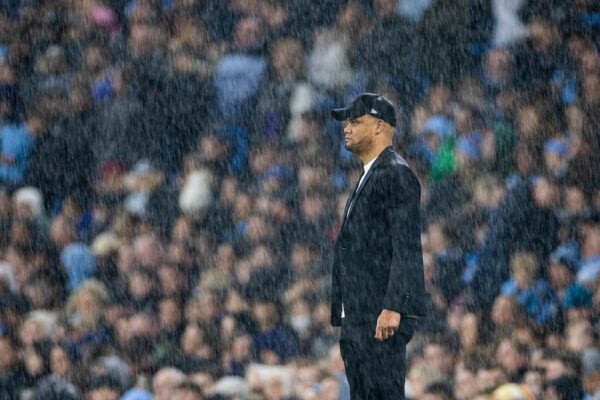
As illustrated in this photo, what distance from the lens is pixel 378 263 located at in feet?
15.5

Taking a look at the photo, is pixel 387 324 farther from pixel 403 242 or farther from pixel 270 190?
pixel 270 190

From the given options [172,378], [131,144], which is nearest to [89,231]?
[131,144]

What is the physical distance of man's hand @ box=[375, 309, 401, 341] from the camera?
4.59 m

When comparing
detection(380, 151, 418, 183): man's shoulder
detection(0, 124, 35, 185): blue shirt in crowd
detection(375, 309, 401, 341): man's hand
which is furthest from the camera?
detection(0, 124, 35, 185): blue shirt in crowd

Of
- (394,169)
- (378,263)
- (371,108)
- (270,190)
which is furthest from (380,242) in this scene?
(270,190)

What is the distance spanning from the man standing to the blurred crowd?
2127 mm

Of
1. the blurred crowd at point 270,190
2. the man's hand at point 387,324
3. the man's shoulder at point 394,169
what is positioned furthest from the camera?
the blurred crowd at point 270,190

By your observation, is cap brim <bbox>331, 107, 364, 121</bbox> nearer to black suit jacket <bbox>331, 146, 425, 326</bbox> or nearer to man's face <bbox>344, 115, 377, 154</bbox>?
man's face <bbox>344, 115, 377, 154</bbox>

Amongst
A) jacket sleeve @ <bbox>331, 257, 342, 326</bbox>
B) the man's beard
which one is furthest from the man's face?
jacket sleeve @ <bbox>331, 257, 342, 326</bbox>

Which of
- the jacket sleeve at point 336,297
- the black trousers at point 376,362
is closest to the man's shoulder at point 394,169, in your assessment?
the jacket sleeve at point 336,297

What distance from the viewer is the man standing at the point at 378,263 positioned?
15.2ft

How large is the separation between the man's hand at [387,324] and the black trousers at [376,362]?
0.04 meters

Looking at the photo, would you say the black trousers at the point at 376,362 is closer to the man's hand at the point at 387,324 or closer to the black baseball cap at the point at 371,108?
the man's hand at the point at 387,324

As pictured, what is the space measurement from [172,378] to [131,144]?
174 cm
